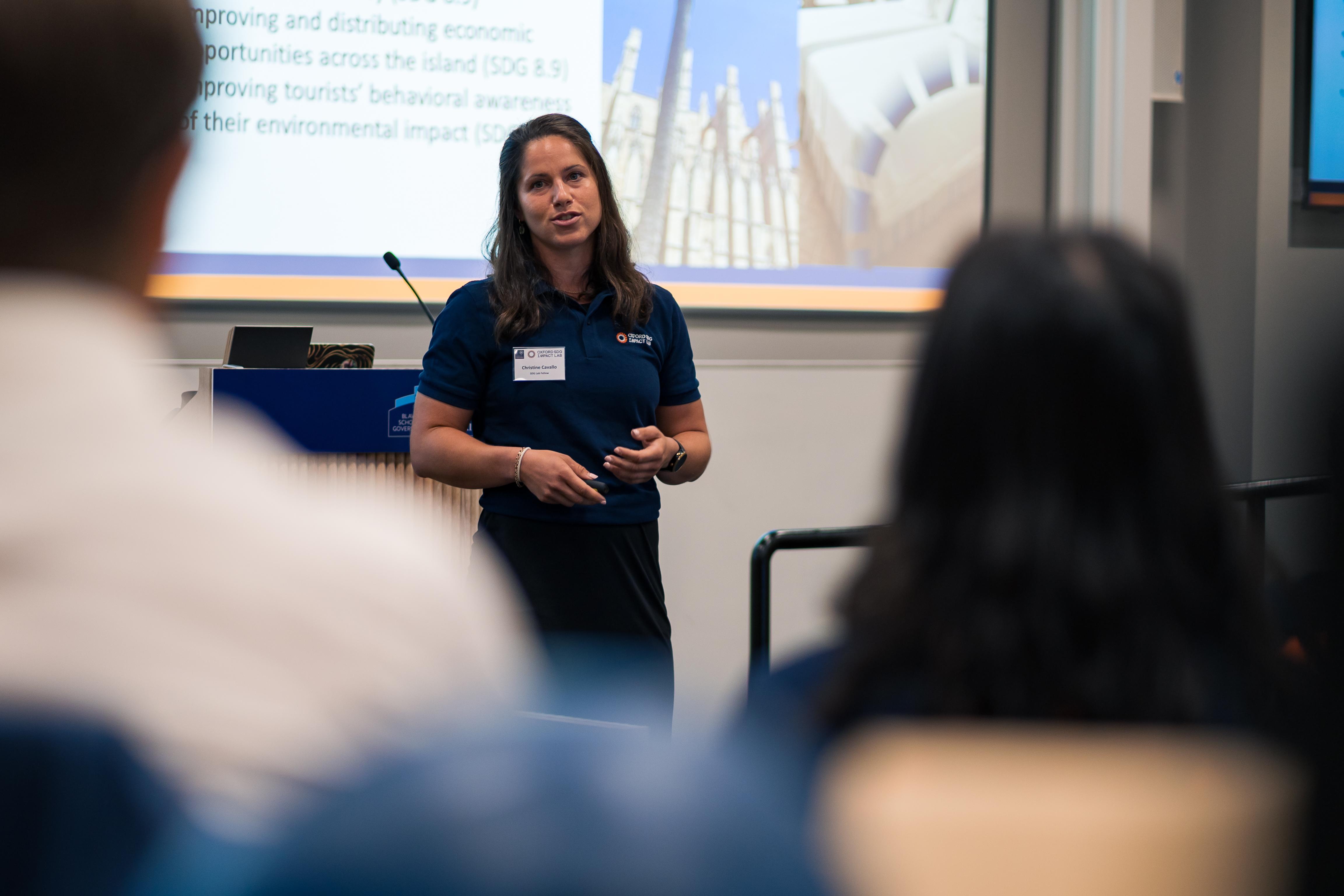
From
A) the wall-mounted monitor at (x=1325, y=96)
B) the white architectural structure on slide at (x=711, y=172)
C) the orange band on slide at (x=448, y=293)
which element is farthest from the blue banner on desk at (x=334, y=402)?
the wall-mounted monitor at (x=1325, y=96)

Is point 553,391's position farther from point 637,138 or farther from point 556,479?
point 637,138

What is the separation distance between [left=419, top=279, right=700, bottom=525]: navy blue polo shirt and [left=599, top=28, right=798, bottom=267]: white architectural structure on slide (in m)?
1.34

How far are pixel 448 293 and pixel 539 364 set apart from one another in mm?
1254

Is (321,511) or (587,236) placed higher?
(587,236)

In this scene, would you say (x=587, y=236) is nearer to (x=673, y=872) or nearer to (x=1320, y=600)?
(x=1320, y=600)

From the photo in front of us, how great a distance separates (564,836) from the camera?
0.22 metres

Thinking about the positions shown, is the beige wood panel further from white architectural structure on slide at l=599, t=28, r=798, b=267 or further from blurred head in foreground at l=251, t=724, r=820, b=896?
blurred head in foreground at l=251, t=724, r=820, b=896

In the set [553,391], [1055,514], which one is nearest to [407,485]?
[553,391]

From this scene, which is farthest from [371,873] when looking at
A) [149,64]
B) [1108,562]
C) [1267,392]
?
[1267,392]

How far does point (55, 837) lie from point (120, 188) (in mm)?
211

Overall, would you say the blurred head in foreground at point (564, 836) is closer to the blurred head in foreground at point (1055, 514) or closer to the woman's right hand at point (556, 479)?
the blurred head in foreground at point (1055, 514)

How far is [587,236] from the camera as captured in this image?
2.23 meters

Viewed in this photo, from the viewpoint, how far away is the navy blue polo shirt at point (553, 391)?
2.13 m

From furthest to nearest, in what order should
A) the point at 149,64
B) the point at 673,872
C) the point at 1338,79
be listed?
the point at 1338,79 < the point at 149,64 < the point at 673,872
